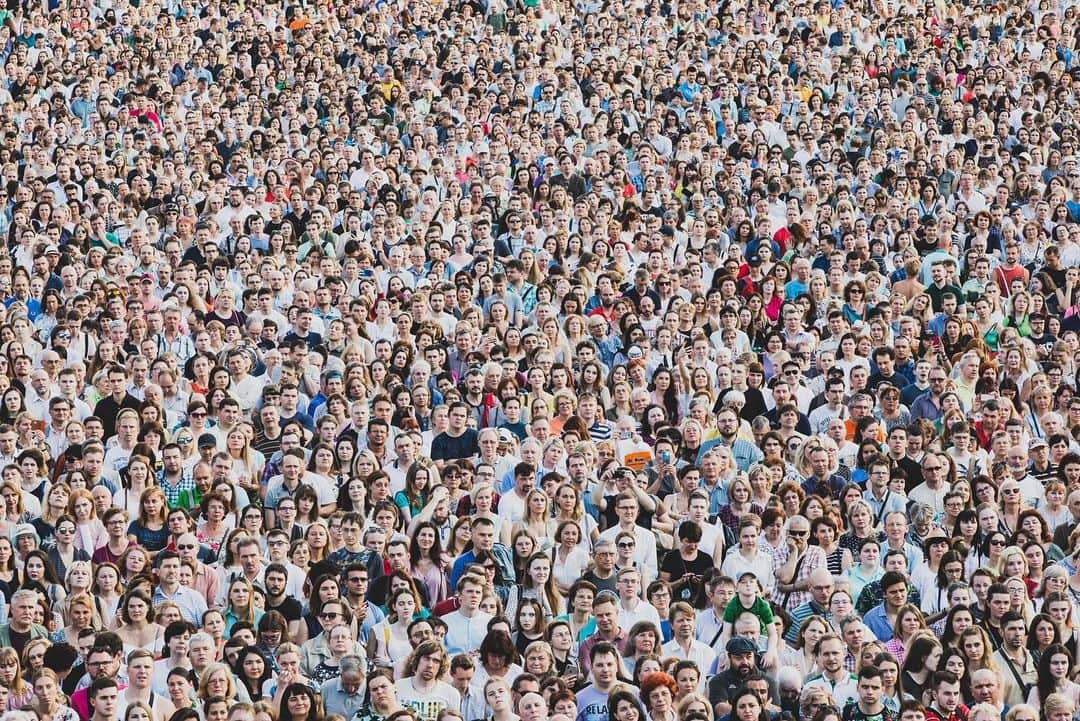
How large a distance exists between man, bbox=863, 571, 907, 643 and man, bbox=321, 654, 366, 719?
3.01m

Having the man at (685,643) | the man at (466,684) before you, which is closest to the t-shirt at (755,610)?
the man at (685,643)

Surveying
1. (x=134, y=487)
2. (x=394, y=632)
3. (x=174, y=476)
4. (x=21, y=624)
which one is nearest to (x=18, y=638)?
(x=21, y=624)

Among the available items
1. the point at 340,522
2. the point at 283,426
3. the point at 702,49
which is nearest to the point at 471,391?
the point at 283,426

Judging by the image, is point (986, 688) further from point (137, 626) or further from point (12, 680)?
point (12, 680)

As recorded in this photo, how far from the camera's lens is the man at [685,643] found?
10898 millimetres

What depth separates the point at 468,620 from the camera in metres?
11.1

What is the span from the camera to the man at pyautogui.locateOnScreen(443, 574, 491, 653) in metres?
11.0

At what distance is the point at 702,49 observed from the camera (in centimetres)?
2450

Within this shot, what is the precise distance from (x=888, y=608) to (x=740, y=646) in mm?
1152

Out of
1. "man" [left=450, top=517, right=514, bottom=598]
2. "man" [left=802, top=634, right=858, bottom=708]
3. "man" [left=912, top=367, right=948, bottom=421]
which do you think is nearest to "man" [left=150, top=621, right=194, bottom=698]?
"man" [left=450, top=517, right=514, bottom=598]

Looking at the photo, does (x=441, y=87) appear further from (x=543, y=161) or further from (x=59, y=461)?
(x=59, y=461)

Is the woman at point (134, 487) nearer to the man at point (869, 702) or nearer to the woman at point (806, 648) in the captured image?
the woman at point (806, 648)

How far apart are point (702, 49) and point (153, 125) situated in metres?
7.37

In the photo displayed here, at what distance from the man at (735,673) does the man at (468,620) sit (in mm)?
1367
